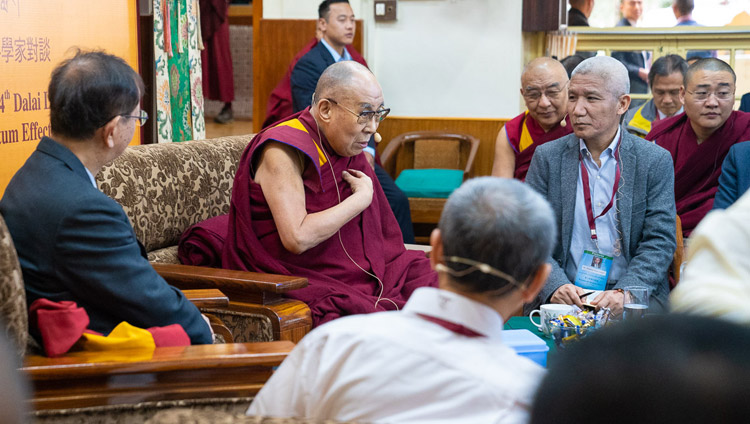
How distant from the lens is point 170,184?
2.78m

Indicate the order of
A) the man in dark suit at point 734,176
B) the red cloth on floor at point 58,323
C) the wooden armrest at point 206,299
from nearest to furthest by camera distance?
the red cloth on floor at point 58,323, the wooden armrest at point 206,299, the man in dark suit at point 734,176

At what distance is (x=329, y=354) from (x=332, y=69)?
177 centimetres

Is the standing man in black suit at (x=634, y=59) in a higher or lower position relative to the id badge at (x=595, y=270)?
higher

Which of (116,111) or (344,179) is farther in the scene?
A: (344,179)

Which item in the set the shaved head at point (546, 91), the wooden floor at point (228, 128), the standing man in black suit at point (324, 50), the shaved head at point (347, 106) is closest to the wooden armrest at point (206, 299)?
the shaved head at point (347, 106)

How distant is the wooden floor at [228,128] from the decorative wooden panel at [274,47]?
166 centimetres

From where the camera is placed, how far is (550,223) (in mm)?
1192

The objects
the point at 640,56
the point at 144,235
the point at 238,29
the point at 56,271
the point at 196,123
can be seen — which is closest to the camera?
the point at 56,271

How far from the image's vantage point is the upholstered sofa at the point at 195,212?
94.1 inches

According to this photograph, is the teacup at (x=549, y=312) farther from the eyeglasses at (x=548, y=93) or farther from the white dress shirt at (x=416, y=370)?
the eyeglasses at (x=548, y=93)

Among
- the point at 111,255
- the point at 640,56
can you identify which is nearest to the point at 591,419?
the point at 111,255

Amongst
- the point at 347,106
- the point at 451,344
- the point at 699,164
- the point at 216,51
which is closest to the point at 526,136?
the point at 699,164

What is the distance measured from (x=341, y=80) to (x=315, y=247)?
1.76 ft

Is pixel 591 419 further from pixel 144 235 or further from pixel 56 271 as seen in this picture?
pixel 144 235
